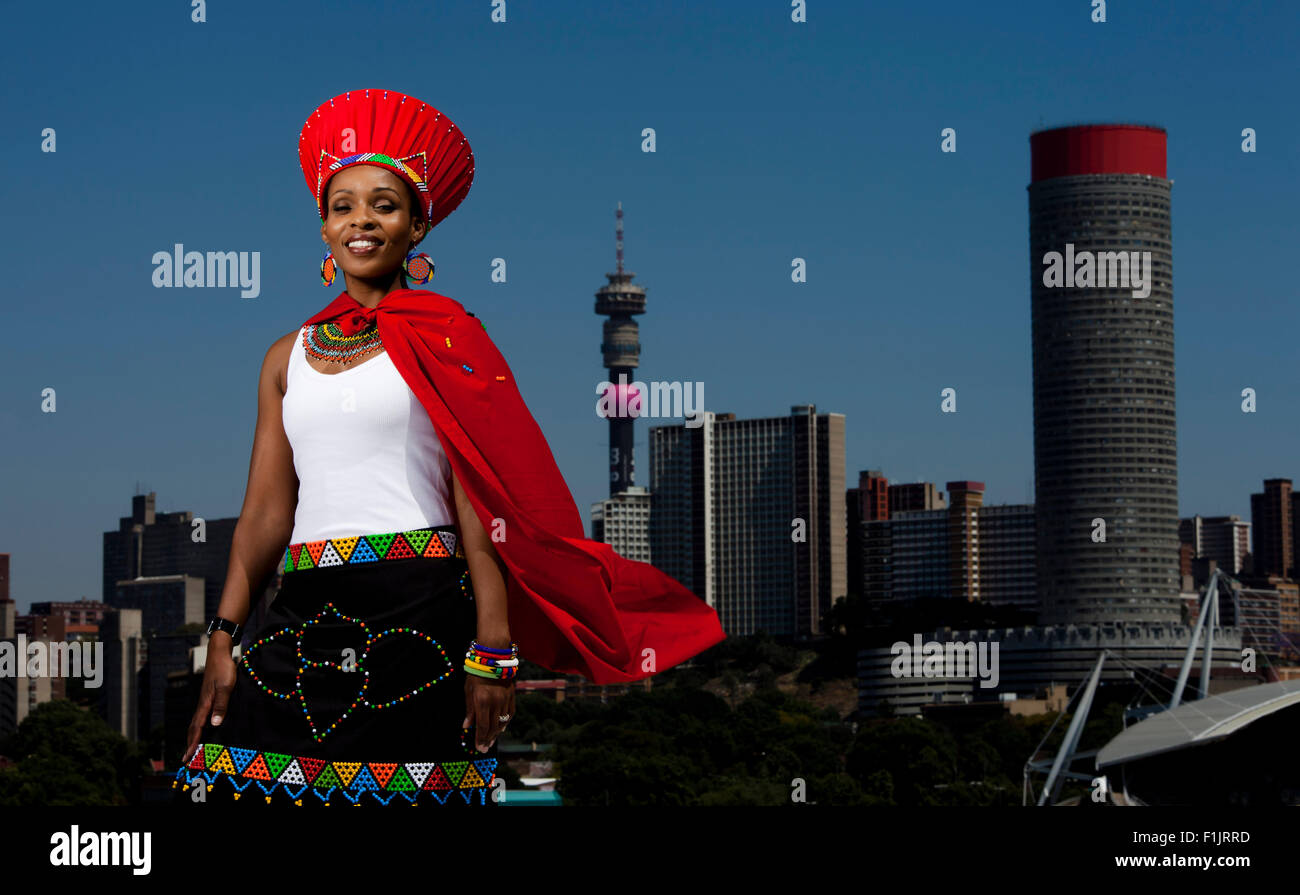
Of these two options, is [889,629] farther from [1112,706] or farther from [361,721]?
[361,721]

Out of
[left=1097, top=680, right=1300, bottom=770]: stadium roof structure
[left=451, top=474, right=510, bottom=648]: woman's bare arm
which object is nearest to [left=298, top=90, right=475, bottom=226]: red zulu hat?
[left=451, top=474, right=510, bottom=648]: woman's bare arm

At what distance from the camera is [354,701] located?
6.80 meters

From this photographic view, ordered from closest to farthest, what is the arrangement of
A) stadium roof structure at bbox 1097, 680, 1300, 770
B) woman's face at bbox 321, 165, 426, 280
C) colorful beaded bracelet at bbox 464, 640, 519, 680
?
colorful beaded bracelet at bbox 464, 640, 519, 680, woman's face at bbox 321, 165, 426, 280, stadium roof structure at bbox 1097, 680, 1300, 770

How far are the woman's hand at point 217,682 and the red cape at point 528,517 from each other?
985mm

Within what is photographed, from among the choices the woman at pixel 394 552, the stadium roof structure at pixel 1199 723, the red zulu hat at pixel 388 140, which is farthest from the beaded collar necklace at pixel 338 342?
the stadium roof structure at pixel 1199 723

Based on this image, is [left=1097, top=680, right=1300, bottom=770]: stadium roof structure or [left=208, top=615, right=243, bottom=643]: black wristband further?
[left=1097, top=680, right=1300, bottom=770]: stadium roof structure

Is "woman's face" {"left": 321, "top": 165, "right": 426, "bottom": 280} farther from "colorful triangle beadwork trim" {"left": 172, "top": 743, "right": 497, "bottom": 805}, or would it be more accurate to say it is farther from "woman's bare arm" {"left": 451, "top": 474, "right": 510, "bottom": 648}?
"colorful triangle beadwork trim" {"left": 172, "top": 743, "right": 497, "bottom": 805}

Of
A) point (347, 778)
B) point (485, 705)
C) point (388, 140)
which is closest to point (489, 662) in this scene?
point (485, 705)

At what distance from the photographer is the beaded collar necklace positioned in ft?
23.6

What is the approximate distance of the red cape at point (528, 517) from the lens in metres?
6.99

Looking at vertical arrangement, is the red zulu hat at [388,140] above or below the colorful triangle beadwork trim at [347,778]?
above

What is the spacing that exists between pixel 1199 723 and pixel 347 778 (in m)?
88.7

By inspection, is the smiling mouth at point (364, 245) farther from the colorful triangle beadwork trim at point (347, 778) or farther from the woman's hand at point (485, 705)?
the colorful triangle beadwork trim at point (347, 778)
